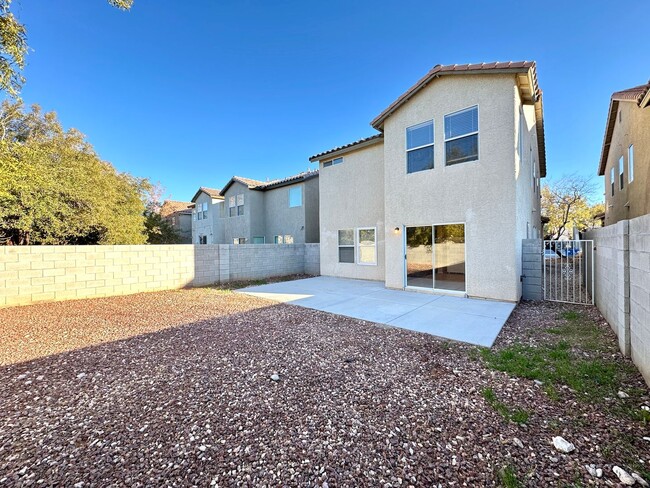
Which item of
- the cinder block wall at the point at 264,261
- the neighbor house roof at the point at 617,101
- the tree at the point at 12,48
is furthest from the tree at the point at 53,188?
the neighbor house roof at the point at 617,101

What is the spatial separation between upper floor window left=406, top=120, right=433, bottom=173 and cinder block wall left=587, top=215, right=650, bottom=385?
5029mm

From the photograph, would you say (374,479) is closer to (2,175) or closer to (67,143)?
(2,175)

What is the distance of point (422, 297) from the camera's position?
8680mm

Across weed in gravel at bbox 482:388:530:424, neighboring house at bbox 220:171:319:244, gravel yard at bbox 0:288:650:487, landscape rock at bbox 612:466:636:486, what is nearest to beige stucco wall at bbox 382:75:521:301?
gravel yard at bbox 0:288:650:487

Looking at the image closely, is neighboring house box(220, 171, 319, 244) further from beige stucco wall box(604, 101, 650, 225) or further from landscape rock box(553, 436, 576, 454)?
landscape rock box(553, 436, 576, 454)

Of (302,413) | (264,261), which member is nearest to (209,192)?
(264,261)

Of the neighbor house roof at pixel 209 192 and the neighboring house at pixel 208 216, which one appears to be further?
the neighbor house roof at pixel 209 192

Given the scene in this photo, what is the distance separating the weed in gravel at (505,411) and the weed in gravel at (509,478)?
736mm

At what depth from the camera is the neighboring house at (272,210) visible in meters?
17.9

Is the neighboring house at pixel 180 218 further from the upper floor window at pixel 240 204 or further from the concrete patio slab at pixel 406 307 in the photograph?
the concrete patio slab at pixel 406 307

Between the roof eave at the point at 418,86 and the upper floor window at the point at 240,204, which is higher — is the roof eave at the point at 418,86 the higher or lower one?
the higher one

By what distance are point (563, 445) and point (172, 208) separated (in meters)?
37.3

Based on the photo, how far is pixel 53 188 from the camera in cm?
1080

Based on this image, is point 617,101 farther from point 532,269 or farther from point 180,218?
point 180,218
